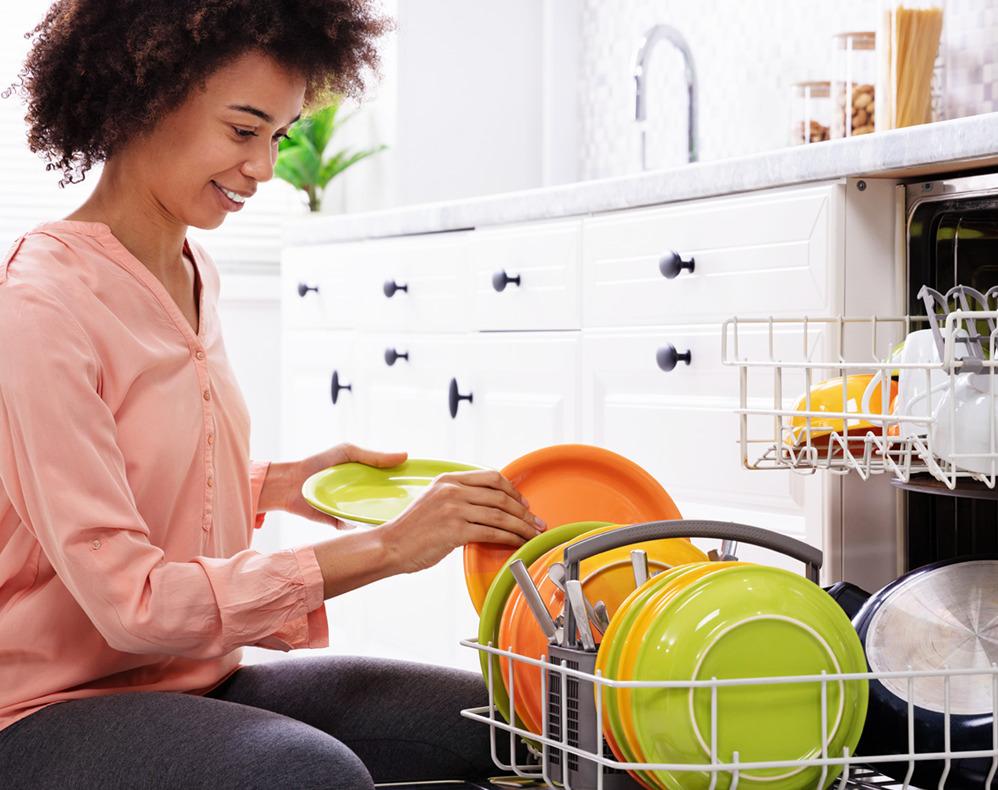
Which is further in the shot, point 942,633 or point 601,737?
point 942,633

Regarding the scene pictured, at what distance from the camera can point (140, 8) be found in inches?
51.1

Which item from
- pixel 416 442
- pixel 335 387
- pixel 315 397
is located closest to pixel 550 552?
pixel 416 442

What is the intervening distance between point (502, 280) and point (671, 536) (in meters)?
1.23

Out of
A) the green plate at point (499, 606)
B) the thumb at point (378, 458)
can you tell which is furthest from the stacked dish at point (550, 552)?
the thumb at point (378, 458)

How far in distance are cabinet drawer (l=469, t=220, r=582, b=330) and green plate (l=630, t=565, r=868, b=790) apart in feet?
3.66

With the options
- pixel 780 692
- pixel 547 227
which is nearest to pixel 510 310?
pixel 547 227

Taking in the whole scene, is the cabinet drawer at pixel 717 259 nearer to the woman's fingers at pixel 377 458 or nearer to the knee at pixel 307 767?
the woman's fingers at pixel 377 458

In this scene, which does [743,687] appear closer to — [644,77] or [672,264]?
[672,264]

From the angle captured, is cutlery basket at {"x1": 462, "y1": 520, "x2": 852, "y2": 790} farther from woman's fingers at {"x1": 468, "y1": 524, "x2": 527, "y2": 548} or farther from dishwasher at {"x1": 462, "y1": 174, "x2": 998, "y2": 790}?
woman's fingers at {"x1": 468, "y1": 524, "x2": 527, "y2": 548}

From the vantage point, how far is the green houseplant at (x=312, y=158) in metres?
3.30

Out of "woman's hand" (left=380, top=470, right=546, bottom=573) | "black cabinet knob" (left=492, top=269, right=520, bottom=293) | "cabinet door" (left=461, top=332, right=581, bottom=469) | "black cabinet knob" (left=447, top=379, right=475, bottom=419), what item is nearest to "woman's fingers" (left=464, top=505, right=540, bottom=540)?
"woman's hand" (left=380, top=470, right=546, bottom=573)

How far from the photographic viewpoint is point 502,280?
2.14 metres

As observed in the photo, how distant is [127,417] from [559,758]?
53 cm

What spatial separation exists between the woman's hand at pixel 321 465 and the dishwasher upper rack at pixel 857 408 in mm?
403
